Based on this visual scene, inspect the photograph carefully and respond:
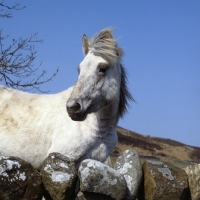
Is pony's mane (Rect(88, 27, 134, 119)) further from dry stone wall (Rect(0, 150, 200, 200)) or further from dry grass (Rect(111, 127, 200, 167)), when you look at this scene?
dry grass (Rect(111, 127, 200, 167))

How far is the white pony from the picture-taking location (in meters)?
5.79

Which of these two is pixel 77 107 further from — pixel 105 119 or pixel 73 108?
pixel 105 119

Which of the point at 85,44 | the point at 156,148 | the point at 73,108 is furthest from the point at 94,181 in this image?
the point at 156,148

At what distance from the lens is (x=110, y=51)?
6.08 m

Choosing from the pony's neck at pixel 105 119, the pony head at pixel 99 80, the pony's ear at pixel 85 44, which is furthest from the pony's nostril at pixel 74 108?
the pony's ear at pixel 85 44

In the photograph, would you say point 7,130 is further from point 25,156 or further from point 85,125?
point 85,125

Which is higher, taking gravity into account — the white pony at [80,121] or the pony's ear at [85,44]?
the pony's ear at [85,44]

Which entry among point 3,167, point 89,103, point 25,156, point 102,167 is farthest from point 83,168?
point 25,156

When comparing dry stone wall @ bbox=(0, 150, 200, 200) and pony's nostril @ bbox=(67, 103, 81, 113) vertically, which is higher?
pony's nostril @ bbox=(67, 103, 81, 113)

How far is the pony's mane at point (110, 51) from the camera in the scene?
603 centimetres

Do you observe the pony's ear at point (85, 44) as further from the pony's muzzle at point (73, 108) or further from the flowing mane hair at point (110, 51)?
the pony's muzzle at point (73, 108)

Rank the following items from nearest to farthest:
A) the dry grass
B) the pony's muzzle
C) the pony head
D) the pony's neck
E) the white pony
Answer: the pony's muzzle < the pony head < the white pony < the pony's neck < the dry grass

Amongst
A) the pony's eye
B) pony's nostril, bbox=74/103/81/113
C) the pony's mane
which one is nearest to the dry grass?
the pony's mane

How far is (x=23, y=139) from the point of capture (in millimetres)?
6086
